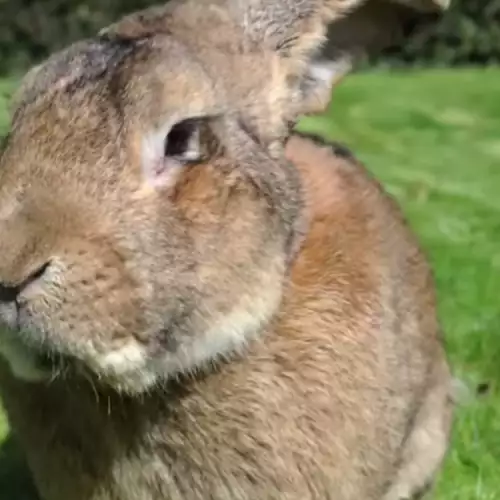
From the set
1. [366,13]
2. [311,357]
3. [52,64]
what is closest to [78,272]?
[52,64]

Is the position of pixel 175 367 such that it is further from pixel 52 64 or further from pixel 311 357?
pixel 52 64

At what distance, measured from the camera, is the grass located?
401 cm

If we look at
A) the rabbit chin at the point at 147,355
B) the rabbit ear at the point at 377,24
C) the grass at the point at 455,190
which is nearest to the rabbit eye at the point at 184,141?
the rabbit chin at the point at 147,355

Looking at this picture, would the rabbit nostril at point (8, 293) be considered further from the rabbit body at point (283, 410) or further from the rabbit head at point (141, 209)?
the rabbit body at point (283, 410)

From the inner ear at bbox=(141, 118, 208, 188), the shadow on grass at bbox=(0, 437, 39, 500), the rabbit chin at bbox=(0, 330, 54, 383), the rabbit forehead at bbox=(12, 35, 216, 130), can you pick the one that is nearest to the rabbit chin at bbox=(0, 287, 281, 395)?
the rabbit chin at bbox=(0, 330, 54, 383)

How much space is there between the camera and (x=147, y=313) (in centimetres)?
231

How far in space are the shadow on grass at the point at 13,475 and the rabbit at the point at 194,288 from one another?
842 millimetres

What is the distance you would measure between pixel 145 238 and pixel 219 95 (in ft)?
1.21

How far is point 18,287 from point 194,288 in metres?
0.35

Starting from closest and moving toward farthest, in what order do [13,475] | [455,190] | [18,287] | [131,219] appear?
A: 1. [18,287]
2. [131,219]
3. [13,475]
4. [455,190]

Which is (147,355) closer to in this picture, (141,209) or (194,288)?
(194,288)

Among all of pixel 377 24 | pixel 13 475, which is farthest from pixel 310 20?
pixel 13 475

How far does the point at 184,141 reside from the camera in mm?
2439

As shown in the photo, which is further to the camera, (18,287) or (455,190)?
(455,190)
